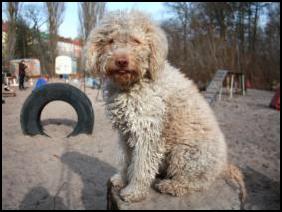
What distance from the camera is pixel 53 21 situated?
151ft

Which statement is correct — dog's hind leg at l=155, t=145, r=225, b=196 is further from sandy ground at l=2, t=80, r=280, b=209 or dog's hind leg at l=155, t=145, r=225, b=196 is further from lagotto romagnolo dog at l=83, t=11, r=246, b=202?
sandy ground at l=2, t=80, r=280, b=209

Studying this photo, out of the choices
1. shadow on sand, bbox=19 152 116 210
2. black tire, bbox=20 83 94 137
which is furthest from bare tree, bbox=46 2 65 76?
shadow on sand, bbox=19 152 116 210

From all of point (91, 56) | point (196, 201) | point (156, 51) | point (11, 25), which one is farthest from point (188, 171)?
point (11, 25)

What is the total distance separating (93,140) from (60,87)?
4.94 ft

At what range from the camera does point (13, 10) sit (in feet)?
123

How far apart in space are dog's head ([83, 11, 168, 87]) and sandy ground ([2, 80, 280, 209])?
7.71 ft

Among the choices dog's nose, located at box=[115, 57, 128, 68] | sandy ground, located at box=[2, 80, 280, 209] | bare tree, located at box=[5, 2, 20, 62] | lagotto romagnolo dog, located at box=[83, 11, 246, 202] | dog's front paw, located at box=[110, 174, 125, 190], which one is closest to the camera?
dog's nose, located at box=[115, 57, 128, 68]

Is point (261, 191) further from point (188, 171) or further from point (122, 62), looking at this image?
point (122, 62)

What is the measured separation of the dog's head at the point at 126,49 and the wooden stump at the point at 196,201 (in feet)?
3.37

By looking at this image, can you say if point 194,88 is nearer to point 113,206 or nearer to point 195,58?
point 113,206

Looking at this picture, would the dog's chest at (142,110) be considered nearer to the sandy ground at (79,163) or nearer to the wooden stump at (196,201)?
the wooden stump at (196,201)

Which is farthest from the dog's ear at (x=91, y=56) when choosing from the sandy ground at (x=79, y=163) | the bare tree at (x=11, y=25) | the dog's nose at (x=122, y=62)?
the bare tree at (x=11, y=25)

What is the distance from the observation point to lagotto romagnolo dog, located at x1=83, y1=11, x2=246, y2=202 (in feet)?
10.0

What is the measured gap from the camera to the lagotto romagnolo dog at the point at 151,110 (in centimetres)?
305
